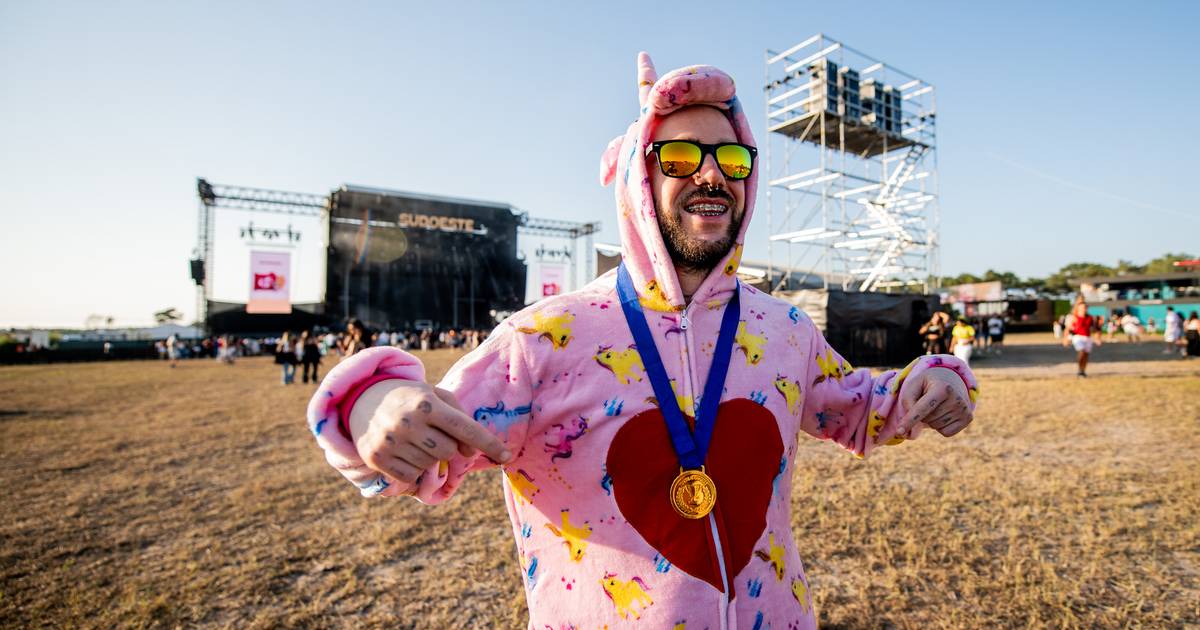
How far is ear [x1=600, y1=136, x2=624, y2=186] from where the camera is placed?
1.68m

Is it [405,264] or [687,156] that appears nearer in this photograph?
[687,156]

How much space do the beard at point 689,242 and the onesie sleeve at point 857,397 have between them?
0.36 m

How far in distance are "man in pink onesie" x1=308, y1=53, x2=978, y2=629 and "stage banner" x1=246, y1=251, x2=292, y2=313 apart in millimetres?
29664

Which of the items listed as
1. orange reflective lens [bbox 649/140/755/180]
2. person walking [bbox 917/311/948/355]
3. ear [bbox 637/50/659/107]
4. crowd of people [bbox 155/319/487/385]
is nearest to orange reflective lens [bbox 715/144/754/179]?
orange reflective lens [bbox 649/140/755/180]

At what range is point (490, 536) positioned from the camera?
4.17 metres

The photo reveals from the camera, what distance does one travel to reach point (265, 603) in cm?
320

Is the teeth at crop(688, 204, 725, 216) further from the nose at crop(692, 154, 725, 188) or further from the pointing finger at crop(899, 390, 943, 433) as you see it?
the pointing finger at crop(899, 390, 943, 433)

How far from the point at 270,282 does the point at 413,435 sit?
30769mm

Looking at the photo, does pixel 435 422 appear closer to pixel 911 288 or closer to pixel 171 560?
pixel 171 560

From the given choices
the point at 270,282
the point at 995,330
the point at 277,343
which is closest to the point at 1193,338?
the point at 995,330

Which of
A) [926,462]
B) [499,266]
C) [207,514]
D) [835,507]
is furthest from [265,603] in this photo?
[499,266]

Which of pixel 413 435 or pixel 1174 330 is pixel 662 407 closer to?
pixel 413 435

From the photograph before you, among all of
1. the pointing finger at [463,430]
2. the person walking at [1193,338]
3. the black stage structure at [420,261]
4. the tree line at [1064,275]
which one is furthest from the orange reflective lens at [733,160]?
the tree line at [1064,275]

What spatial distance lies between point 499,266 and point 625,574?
3855cm
